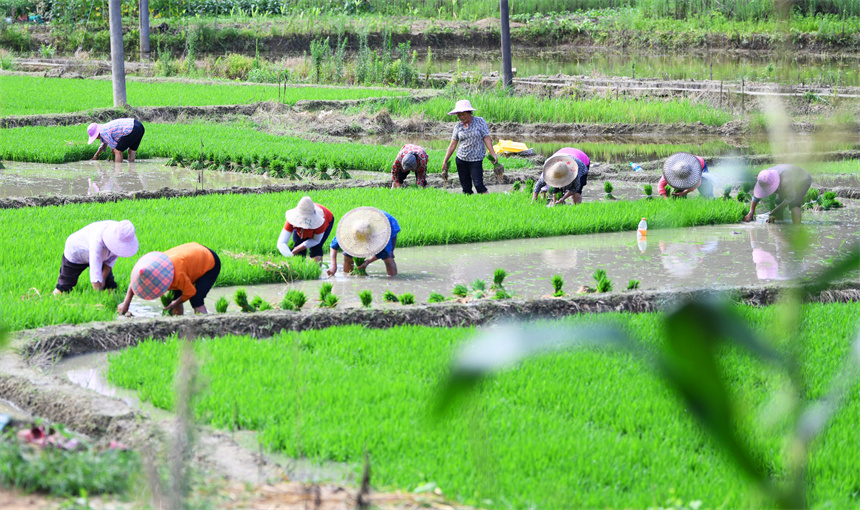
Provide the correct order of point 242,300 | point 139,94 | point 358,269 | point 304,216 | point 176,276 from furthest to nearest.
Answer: point 139,94, point 358,269, point 304,216, point 242,300, point 176,276

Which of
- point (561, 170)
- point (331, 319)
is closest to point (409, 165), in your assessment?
point (561, 170)

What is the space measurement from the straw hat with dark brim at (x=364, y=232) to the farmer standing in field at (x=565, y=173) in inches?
127

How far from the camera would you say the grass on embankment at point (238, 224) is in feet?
21.5

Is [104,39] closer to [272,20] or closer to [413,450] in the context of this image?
[272,20]

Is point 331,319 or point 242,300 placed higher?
point 242,300

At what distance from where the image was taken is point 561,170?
1038cm

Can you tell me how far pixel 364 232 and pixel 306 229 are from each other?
2.20ft

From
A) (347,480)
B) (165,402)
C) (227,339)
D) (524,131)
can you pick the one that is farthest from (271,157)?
(347,480)

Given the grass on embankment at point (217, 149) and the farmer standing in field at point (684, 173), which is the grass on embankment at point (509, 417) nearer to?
the farmer standing in field at point (684, 173)

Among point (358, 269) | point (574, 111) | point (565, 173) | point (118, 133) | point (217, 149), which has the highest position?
point (574, 111)

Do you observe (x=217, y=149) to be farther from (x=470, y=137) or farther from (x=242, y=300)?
(x=242, y=300)

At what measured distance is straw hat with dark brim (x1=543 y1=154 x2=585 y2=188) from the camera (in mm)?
10328

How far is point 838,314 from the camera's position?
645 cm

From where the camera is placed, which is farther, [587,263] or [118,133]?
[118,133]
